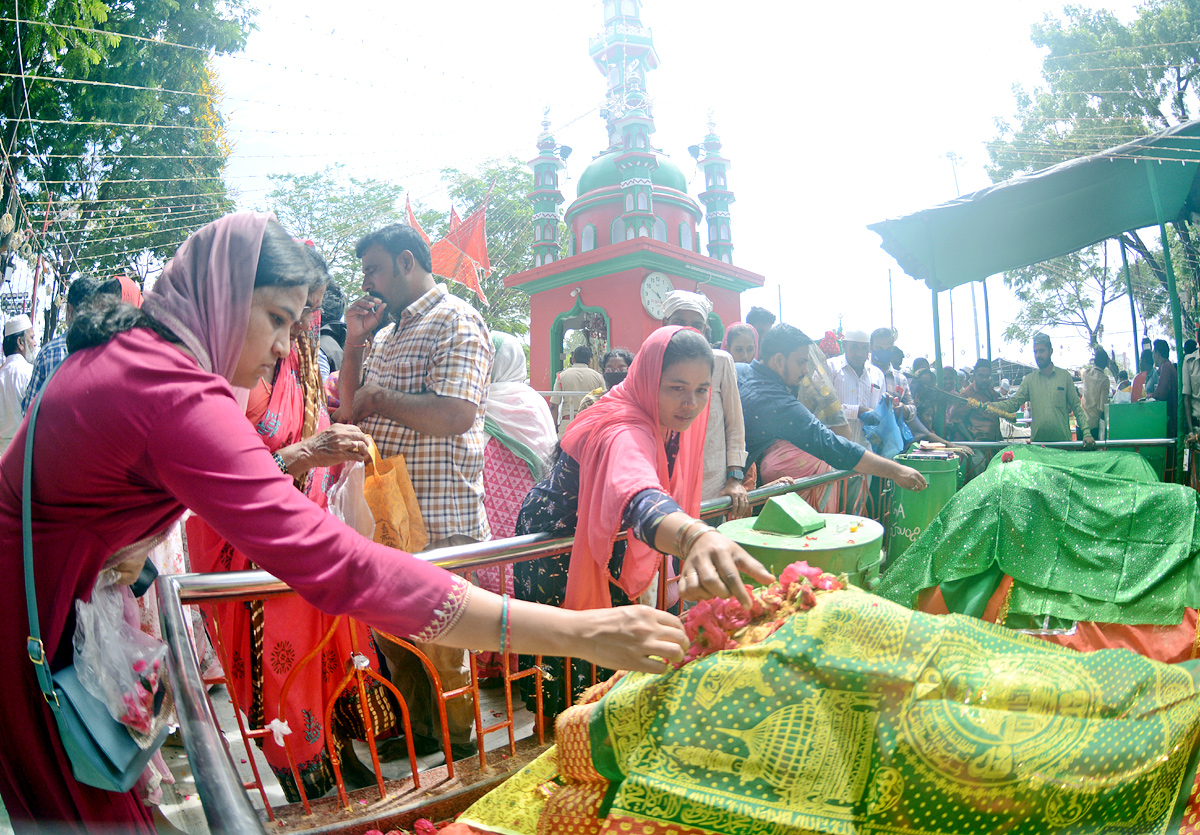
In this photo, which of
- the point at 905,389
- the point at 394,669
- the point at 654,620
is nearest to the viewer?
the point at 654,620

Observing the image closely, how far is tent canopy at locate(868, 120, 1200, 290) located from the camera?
5844 millimetres

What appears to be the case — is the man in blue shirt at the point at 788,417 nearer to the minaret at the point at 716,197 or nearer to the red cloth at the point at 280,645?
the red cloth at the point at 280,645

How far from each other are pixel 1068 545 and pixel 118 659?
3631mm

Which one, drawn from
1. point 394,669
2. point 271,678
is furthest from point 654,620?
point 394,669

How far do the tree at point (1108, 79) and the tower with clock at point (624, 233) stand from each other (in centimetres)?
714

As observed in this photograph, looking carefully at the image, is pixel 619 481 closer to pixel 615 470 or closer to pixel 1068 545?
pixel 615 470

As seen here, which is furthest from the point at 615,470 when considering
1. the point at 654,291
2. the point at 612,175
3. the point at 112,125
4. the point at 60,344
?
the point at 612,175

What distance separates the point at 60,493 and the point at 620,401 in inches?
69.0

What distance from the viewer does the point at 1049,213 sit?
22.6 feet

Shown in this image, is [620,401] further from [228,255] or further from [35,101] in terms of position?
[35,101]

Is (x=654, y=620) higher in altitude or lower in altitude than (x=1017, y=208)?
lower

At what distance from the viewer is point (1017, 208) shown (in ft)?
22.3

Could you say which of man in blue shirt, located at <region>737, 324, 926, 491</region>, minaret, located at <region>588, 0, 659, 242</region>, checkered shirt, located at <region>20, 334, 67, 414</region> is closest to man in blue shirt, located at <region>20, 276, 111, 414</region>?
checkered shirt, located at <region>20, 334, 67, 414</region>

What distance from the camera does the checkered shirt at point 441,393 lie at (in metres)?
2.83
